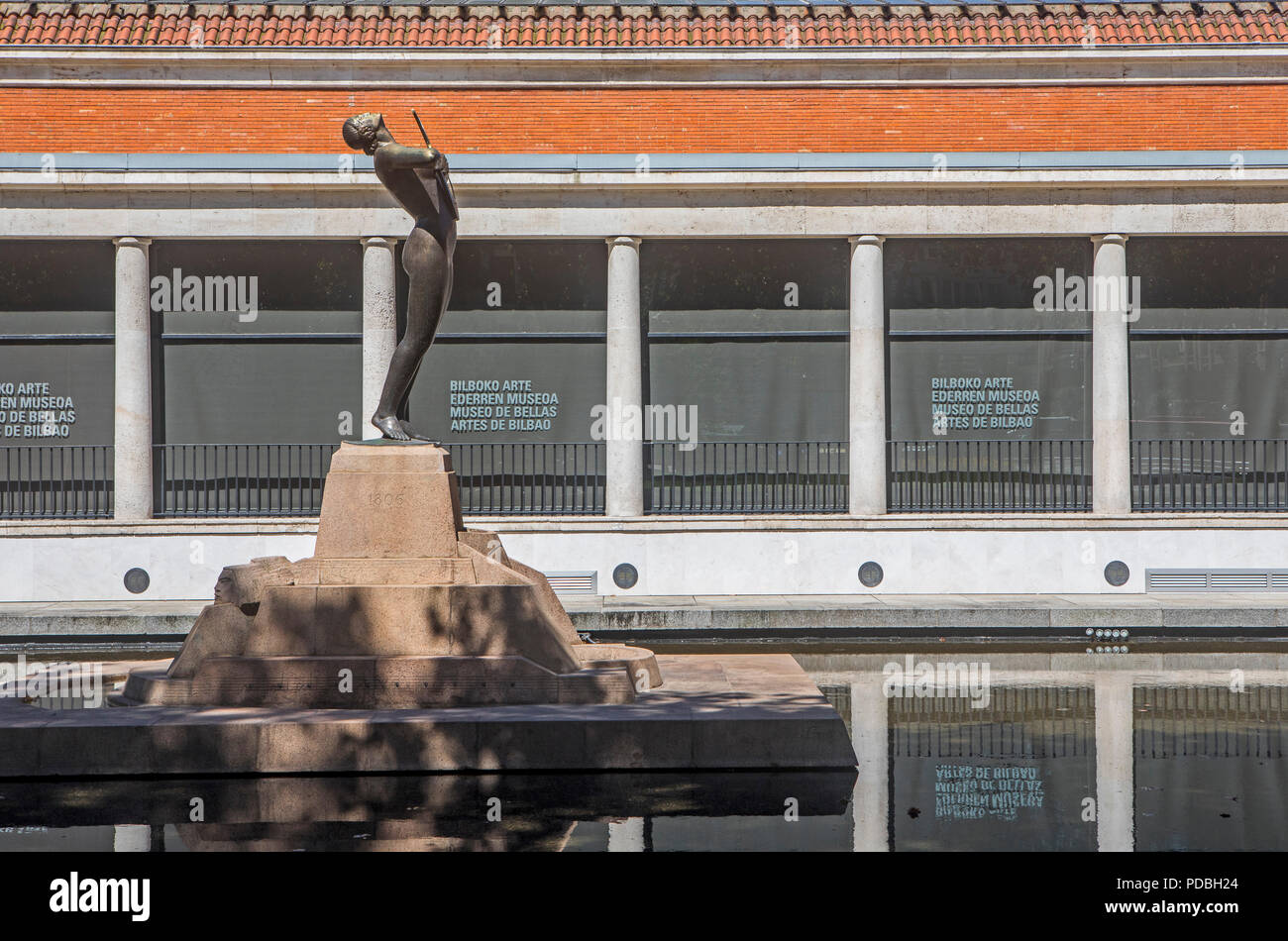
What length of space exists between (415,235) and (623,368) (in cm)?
945

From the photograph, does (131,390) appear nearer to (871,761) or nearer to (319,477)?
(319,477)

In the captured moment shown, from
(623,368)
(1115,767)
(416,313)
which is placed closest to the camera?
(1115,767)

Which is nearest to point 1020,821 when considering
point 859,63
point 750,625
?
point 750,625

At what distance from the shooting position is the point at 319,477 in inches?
836

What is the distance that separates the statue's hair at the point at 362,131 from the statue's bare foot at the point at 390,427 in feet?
6.60

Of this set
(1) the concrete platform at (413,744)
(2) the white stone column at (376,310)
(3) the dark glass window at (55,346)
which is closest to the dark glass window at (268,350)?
(3) the dark glass window at (55,346)

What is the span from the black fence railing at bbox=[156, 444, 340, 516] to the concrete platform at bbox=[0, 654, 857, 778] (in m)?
12.3

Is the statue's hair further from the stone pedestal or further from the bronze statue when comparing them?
the stone pedestal

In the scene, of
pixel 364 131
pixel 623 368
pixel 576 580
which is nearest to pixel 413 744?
pixel 364 131

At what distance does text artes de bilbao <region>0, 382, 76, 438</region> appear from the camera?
2084 centimetres

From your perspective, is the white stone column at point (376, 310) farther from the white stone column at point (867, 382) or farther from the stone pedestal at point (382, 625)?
the stone pedestal at point (382, 625)

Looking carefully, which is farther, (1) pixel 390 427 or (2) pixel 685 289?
(2) pixel 685 289

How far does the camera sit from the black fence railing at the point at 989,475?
824 inches

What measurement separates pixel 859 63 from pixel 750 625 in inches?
341
